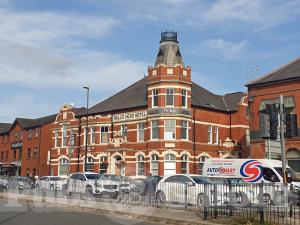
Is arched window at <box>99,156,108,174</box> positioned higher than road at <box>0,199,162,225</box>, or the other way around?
arched window at <box>99,156,108,174</box>

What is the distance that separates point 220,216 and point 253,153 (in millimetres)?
25843

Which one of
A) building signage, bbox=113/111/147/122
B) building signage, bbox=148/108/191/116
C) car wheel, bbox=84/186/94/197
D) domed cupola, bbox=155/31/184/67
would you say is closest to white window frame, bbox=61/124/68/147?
building signage, bbox=113/111/147/122

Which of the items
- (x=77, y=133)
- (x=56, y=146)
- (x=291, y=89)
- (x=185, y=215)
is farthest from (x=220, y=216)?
(x=56, y=146)

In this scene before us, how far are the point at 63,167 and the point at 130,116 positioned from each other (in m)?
12.6

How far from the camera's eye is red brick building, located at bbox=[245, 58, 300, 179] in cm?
3861

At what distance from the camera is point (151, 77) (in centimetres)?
4722

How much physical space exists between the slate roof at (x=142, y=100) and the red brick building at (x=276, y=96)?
7.75 metres

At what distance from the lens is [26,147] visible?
70.2 m

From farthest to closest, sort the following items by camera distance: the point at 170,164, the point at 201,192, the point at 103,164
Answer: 1. the point at 103,164
2. the point at 170,164
3. the point at 201,192

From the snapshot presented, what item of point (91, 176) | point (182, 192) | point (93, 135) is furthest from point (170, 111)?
point (182, 192)

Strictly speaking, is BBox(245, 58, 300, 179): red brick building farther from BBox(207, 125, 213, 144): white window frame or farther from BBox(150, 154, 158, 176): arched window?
BBox(150, 154, 158, 176): arched window

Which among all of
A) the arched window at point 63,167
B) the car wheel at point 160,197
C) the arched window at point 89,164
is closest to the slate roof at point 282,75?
A: the arched window at point 89,164

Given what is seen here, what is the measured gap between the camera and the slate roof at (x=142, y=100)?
50300 mm

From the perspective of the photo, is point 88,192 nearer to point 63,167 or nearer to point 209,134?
Answer: point 209,134
